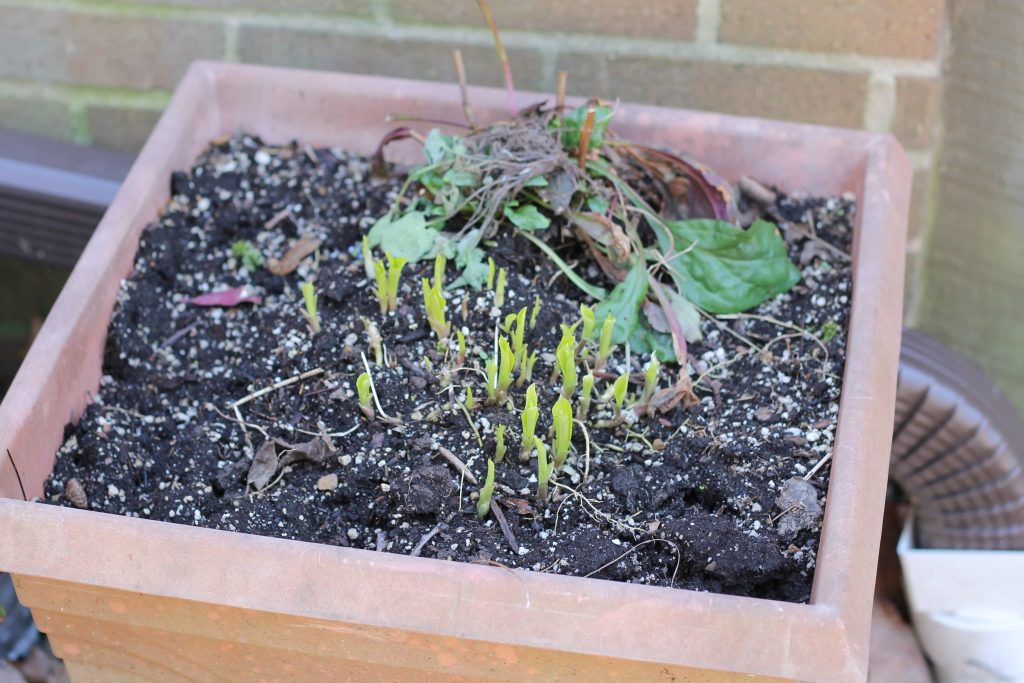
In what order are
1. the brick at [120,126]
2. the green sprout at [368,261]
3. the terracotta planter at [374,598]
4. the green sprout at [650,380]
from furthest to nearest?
1. the brick at [120,126]
2. the green sprout at [368,261]
3. the green sprout at [650,380]
4. the terracotta planter at [374,598]

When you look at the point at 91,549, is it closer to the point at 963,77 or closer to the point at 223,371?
the point at 223,371

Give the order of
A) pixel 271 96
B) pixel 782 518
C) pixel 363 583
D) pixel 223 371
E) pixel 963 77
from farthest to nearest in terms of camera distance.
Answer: pixel 963 77
pixel 271 96
pixel 223 371
pixel 782 518
pixel 363 583

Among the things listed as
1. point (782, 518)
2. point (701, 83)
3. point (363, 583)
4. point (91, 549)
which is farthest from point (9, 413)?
point (701, 83)

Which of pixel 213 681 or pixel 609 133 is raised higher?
pixel 609 133

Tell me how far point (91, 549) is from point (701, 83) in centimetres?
97

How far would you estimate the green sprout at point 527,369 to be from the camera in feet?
3.23

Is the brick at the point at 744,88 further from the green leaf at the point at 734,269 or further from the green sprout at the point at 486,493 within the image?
the green sprout at the point at 486,493

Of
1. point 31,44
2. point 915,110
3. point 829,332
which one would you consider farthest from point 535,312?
point 31,44

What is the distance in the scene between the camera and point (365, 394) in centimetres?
96

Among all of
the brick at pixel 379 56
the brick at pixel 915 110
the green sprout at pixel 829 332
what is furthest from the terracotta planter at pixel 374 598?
the brick at pixel 379 56

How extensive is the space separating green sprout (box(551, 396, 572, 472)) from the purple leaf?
0.40 m

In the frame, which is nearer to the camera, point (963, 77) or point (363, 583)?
point (363, 583)

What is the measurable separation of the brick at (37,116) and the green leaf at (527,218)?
34.8 inches

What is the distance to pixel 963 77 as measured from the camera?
55.9 inches
